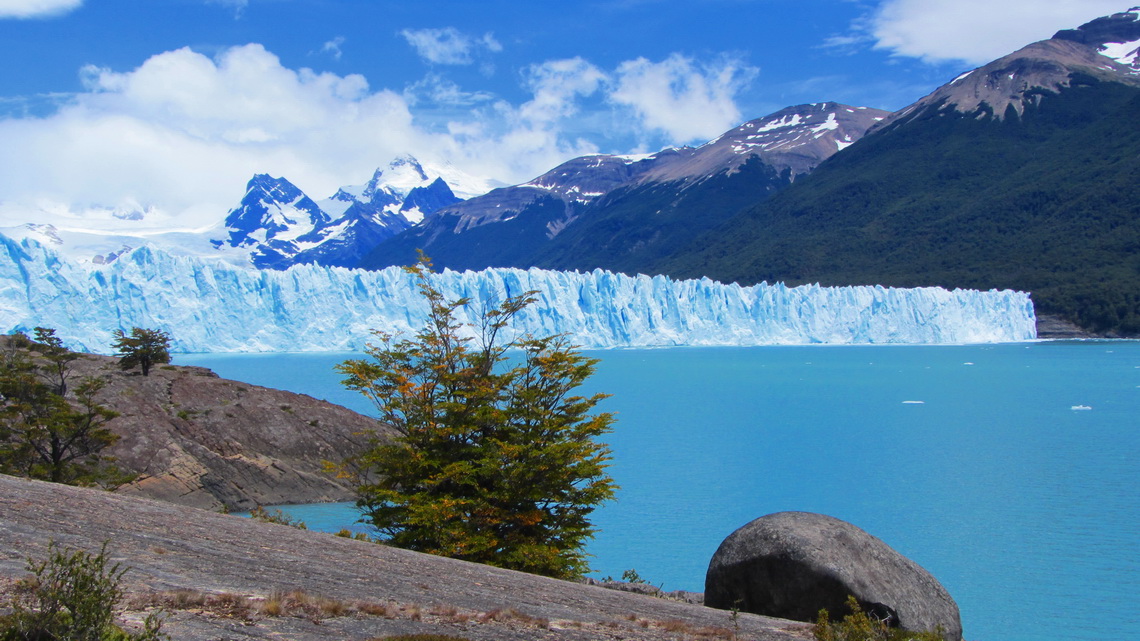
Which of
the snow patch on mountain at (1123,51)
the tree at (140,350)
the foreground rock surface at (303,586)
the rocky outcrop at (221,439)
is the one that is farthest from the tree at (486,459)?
the snow patch on mountain at (1123,51)

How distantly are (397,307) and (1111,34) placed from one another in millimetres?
140045

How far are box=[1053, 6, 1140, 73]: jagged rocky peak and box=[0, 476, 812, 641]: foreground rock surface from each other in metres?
166

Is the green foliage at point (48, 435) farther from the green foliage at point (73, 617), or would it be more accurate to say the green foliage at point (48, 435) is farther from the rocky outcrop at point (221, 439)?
the green foliage at point (73, 617)

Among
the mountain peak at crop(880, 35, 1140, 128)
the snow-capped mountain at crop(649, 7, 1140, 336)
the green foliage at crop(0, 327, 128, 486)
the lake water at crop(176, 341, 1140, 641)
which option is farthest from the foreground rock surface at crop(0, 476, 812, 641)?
the mountain peak at crop(880, 35, 1140, 128)

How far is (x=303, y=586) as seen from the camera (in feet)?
18.7

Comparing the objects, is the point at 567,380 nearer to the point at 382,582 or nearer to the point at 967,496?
the point at 382,582

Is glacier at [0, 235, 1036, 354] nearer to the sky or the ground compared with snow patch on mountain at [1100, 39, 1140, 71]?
nearer to the ground

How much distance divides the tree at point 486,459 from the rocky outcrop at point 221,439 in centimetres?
825

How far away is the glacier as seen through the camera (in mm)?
54094

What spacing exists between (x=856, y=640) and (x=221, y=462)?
54.9ft

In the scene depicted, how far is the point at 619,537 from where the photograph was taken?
17047 mm

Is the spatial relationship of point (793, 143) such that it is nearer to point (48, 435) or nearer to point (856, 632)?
point (48, 435)

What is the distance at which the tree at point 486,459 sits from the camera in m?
9.96

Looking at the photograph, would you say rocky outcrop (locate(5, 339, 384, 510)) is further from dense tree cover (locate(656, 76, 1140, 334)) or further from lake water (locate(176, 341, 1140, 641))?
dense tree cover (locate(656, 76, 1140, 334))
